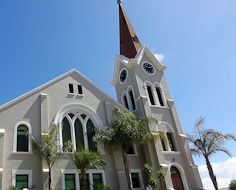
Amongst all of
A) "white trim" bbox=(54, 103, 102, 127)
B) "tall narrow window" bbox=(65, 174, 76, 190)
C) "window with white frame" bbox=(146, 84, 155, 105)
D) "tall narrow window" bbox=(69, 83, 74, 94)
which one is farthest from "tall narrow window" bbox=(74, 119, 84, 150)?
"window with white frame" bbox=(146, 84, 155, 105)

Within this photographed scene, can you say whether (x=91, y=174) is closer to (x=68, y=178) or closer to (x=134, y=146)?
(x=68, y=178)

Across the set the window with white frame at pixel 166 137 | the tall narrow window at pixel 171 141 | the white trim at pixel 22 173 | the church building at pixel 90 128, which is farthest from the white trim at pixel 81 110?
the tall narrow window at pixel 171 141

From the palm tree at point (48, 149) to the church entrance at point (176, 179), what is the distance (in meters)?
10.5

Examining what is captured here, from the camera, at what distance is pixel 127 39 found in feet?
107

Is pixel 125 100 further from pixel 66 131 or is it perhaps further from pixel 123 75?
pixel 66 131

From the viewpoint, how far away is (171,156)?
2394 cm

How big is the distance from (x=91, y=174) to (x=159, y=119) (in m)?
9.03

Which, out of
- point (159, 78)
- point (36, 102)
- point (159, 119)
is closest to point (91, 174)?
point (36, 102)

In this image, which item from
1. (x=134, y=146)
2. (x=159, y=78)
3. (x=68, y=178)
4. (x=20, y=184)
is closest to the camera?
(x=20, y=184)

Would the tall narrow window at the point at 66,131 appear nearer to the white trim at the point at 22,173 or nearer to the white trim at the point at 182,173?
the white trim at the point at 22,173

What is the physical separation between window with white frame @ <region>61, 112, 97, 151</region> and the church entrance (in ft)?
24.4

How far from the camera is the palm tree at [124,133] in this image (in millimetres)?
21094

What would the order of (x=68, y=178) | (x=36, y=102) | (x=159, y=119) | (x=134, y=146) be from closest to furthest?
(x=68, y=178) → (x=36, y=102) → (x=134, y=146) → (x=159, y=119)

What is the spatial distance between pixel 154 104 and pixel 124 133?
23.4 ft
